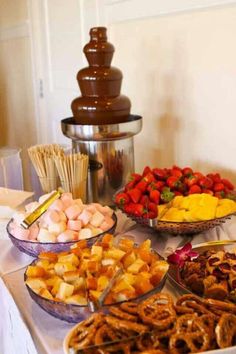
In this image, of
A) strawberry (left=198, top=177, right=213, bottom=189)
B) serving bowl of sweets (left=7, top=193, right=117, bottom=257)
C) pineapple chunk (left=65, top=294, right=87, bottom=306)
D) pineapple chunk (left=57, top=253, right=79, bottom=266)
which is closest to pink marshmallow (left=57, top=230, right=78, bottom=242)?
serving bowl of sweets (left=7, top=193, right=117, bottom=257)

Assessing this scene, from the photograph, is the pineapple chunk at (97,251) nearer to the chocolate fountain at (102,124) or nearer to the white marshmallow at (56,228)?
the white marshmallow at (56,228)

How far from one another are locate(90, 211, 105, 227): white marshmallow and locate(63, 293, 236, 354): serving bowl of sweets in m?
0.33

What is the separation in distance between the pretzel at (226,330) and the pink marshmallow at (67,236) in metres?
0.38

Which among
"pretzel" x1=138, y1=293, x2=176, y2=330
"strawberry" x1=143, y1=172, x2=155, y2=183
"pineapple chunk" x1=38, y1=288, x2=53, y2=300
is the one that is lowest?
"pineapple chunk" x1=38, y1=288, x2=53, y2=300

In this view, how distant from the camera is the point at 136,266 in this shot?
2.31 ft

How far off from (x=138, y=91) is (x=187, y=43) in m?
0.31

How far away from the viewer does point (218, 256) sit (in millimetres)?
727

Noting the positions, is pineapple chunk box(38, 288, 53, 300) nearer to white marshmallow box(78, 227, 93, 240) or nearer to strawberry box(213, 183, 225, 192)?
white marshmallow box(78, 227, 93, 240)

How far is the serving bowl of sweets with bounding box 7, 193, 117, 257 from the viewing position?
0.86m

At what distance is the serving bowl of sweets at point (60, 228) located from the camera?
2.82ft

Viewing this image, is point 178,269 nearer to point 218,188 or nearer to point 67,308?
point 67,308

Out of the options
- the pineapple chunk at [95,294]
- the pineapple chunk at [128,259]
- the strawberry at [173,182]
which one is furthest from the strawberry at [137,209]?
the pineapple chunk at [95,294]

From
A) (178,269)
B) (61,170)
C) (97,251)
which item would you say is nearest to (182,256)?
(178,269)

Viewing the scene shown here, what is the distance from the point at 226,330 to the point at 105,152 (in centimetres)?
68
